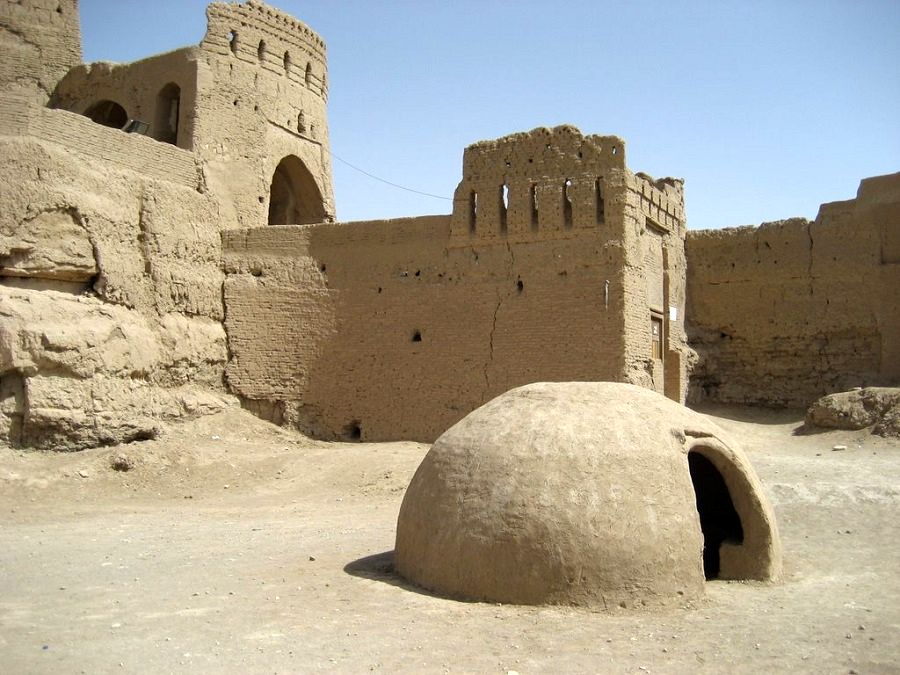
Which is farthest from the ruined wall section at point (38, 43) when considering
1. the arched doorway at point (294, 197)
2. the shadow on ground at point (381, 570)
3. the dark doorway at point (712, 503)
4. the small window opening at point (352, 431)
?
the dark doorway at point (712, 503)

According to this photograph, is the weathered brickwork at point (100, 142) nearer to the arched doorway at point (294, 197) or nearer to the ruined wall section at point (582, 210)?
the arched doorway at point (294, 197)

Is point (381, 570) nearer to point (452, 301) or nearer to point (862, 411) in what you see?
point (452, 301)

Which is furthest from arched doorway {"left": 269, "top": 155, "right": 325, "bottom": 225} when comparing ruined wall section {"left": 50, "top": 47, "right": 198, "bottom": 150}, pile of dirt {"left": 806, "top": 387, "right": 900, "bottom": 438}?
pile of dirt {"left": 806, "top": 387, "right": 900, "bottom": 438}

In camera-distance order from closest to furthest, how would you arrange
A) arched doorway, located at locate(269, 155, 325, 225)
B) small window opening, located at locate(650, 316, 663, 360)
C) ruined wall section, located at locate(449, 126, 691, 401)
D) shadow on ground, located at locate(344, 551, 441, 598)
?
1. shadow on ground, located at locate(344, 551, 441, 598)
2. ruined wall section, located at locate(449, 126, 691, 401)
3. small window opening, located at locate(650, 316, 663, 360)
4. arched doorway, located at locate(269, 155, 325, 225)

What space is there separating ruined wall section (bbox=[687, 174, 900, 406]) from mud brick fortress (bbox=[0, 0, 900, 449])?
0.13ft

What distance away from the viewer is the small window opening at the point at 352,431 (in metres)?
16.0

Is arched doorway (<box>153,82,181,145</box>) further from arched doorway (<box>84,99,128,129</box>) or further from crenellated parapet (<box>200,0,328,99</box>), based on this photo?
arched doorway (<box>84,99,128,129</box>)

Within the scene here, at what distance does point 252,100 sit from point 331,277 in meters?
5.00

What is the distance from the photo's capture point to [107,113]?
811 inches

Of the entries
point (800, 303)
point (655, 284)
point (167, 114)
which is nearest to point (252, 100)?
point (167, 114)

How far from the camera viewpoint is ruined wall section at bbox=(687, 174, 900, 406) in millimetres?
16031

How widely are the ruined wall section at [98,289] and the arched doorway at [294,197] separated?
4853mm

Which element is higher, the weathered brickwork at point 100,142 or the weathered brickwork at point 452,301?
the weathered brickwork at point 100,142

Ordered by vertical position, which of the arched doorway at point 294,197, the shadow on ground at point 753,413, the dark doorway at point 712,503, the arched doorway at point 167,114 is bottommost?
the dark doorway at point 712,503
